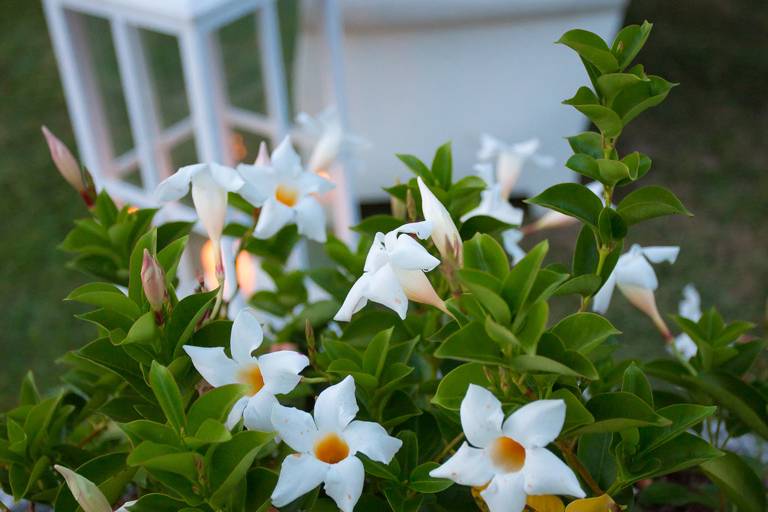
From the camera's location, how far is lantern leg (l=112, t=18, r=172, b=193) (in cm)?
141

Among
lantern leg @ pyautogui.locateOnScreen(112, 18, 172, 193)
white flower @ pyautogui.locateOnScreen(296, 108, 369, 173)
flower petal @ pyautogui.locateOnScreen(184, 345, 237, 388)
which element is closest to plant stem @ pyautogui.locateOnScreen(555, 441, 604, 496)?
flower petal @ pyautogui.locateOnScreen(184, 345, 237, 388)

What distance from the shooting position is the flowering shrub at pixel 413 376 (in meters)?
0.46

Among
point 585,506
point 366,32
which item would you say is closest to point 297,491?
point 585,506

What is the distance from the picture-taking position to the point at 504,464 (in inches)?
17.7

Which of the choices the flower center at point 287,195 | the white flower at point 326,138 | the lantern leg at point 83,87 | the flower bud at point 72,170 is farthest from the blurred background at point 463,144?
the flower center at point 287,195

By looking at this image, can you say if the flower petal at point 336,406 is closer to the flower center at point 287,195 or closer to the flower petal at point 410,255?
the flower petal at point 410,255

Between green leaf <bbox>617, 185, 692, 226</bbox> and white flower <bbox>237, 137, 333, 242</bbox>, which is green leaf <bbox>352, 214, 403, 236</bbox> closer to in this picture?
white flower <bbox>237, 137, 333, 242</bbox>

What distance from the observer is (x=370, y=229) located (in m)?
0.66

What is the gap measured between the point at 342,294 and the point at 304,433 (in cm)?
24

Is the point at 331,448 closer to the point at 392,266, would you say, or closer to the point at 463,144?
the point at 392,266

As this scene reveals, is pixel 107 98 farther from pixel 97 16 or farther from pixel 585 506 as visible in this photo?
pixel 585 506

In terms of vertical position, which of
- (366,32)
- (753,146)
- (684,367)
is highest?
(684,367)

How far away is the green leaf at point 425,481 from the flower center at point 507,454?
6cm

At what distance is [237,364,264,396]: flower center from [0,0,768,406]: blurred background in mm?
1087
